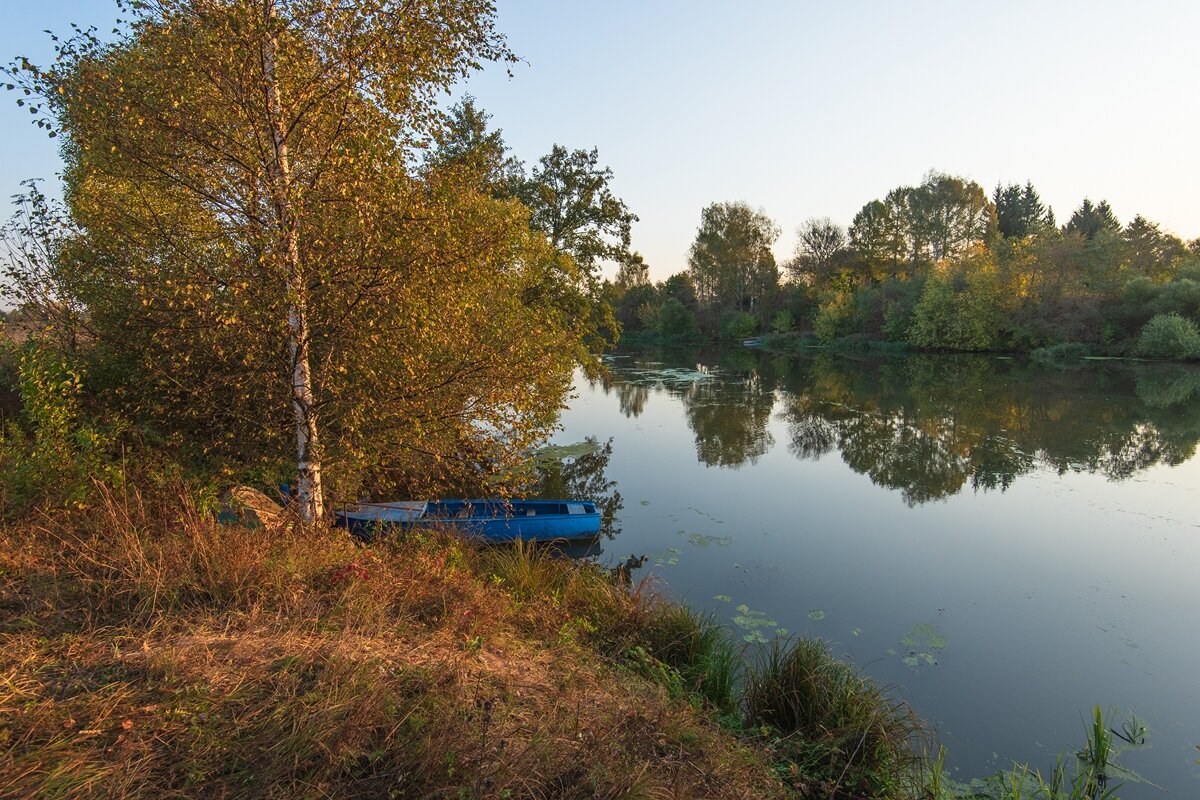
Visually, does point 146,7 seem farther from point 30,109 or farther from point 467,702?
point 467,702

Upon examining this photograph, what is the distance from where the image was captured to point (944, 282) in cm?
4709

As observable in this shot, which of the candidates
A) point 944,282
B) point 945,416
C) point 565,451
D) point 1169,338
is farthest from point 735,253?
point 565,451

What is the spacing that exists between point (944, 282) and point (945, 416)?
98.3ft

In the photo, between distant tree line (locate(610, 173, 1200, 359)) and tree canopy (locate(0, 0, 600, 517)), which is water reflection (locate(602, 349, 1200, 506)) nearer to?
distant tree line (locate(610, 173, 1200, 359))

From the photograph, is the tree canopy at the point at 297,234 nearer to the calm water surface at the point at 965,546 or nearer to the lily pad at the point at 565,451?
the calm water surface at the point at 965,546

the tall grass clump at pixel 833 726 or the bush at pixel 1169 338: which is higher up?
the bush at pixel 1169 338

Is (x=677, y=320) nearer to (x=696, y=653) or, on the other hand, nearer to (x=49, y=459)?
(x=696, y=653)

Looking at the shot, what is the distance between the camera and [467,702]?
142 inches

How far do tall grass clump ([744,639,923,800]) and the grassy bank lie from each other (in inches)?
0.8

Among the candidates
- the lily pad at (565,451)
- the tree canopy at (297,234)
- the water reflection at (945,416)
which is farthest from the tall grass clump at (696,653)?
the lily pad at (565,451)

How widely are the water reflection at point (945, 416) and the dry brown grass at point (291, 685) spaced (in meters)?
11.7

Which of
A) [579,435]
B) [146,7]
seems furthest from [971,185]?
[146,7]

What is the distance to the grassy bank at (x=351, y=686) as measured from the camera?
2.88 meters

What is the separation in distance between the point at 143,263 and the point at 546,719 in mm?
5640
